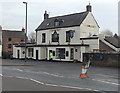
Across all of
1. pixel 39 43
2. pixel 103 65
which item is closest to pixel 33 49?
pixel 39 43

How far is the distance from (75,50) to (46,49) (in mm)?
8822

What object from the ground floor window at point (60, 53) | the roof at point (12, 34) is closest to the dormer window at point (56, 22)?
the ground floor window at point (60, 53)

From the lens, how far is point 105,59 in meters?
32.6

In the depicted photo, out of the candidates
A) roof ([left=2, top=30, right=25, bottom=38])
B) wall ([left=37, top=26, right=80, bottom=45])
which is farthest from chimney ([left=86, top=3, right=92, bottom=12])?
roof ([left=2, top=30, right=25, bottom=38])

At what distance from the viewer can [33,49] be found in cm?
5378

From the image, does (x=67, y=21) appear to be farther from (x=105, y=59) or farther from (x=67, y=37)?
(x=105, y=59)

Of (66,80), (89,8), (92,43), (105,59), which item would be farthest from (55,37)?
(66,80)

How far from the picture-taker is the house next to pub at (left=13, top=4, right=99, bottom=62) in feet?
142

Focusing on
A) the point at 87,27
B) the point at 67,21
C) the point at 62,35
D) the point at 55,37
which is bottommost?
the point at 55,37

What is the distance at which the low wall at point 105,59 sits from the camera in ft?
102

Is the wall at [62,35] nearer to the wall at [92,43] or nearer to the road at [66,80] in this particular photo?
the wall at [92,43]

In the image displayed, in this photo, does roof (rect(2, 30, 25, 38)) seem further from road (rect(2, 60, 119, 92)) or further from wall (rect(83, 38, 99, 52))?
road (rect(2, 60, 119, 92))

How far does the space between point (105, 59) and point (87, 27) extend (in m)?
14.2

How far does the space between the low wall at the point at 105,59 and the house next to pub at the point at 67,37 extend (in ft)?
24.3
